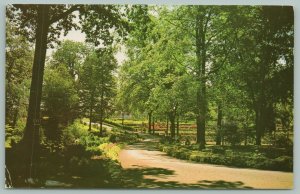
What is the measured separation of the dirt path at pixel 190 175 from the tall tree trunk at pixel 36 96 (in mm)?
1160

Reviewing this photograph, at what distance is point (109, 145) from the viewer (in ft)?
23.0

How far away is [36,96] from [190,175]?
89.0 inches

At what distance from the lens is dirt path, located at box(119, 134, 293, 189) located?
22.4 ft

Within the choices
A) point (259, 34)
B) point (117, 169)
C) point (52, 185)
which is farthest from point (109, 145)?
point (259, 34)

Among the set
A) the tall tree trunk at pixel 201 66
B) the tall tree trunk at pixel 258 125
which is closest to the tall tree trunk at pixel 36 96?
the tall tree trunk at pixel 201 66

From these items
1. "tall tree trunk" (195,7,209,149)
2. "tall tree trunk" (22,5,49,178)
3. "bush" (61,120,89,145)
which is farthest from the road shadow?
"tall tree trunk" (22,5,49,178)

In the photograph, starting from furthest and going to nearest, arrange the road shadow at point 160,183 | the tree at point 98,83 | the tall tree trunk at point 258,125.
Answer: the tree at point 98,83 < the tall tree trunk at point 258,125 < the road shadow at point 160,183

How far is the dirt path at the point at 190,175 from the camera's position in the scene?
684cm

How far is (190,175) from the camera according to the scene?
22.6 ft

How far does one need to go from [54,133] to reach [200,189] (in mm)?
2034

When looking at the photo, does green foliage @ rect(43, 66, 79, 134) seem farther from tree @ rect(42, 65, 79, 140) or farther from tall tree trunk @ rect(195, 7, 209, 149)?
tall tree trunk @ rect(195, 7, 209, 149)

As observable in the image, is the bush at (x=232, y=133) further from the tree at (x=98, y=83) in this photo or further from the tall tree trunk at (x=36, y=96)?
the tall tree trunk at (x=36, y=96)

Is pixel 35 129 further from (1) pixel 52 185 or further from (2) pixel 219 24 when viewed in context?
(2) pixel 219 24

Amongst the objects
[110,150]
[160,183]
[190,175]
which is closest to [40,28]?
[110,150]
